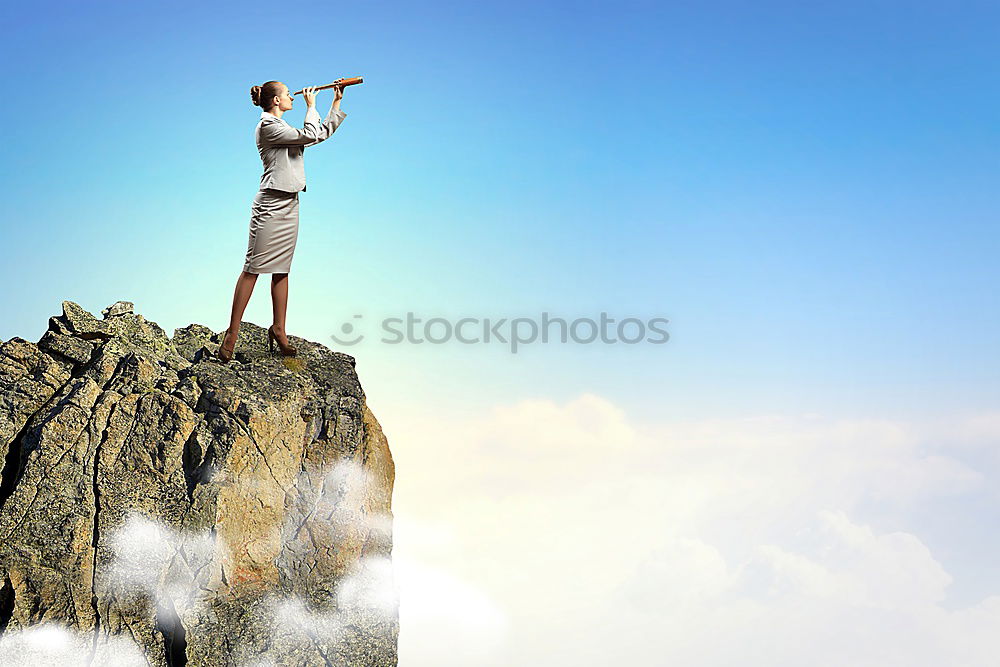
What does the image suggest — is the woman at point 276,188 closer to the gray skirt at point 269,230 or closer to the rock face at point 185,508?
the gray skirt at point 269,230

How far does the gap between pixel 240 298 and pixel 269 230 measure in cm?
90

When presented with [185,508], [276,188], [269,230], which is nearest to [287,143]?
[276,188]

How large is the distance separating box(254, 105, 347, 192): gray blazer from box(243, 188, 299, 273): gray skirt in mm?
149

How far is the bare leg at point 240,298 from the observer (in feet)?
39.1

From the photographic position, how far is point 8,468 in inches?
413

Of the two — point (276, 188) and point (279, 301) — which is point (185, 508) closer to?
point (279, 301)

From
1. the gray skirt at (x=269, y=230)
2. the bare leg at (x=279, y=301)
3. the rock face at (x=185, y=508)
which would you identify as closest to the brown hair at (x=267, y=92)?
the gray skirt at (x=269, y=230)

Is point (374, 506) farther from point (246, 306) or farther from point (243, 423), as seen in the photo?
point (246, 306)

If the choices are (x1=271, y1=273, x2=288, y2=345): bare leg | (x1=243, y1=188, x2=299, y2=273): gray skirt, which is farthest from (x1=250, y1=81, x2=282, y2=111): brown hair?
(x1=271, y1=273, x2=288, y2=345): bare leg

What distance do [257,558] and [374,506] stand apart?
5.42ft

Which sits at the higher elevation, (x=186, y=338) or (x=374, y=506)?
(x=186, y=338)

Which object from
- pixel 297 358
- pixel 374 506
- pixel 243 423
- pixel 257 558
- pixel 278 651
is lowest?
pixel 278 651

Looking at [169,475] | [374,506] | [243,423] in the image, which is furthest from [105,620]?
[374,506]

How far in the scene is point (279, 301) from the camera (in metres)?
12.1
